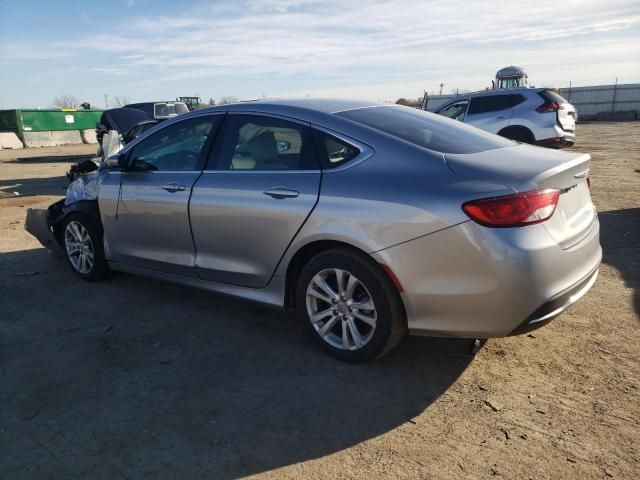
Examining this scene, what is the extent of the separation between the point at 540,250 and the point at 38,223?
536 cm

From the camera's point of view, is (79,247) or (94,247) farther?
(79,247)

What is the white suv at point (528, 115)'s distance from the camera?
457 inches

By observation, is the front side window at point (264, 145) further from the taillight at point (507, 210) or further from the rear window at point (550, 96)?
the rear window at point (550, 96)

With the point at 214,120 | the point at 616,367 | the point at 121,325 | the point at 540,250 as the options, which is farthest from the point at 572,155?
the point at 121,325

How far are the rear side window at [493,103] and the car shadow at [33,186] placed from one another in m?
9.29

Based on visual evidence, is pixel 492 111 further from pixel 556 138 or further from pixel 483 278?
pixel 483 278

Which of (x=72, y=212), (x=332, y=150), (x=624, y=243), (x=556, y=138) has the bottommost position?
(x=624, y=243)

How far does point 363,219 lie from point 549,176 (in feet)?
3.48

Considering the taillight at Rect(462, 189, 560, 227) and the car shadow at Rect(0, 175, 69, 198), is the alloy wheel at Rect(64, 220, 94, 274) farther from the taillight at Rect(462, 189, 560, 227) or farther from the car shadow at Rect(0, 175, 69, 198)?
the car shadow at Rect(0, 175, 69, 198)

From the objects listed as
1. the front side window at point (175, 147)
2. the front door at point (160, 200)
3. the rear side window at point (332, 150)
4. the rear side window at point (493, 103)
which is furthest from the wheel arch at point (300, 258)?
the rear side window at point (493, 103)

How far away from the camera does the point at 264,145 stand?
12.7 ft

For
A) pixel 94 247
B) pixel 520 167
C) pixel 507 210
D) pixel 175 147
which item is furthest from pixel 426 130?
pixel 94 247

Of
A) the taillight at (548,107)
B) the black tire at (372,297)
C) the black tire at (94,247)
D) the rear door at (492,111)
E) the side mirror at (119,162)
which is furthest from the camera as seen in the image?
the rear door at (492,111)

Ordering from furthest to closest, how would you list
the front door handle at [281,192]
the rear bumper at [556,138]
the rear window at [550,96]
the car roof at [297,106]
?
the rear window at [550,96] → the rear bumper at [556,138] → the car roof at [297,106] → the front door handle at [281,192]
